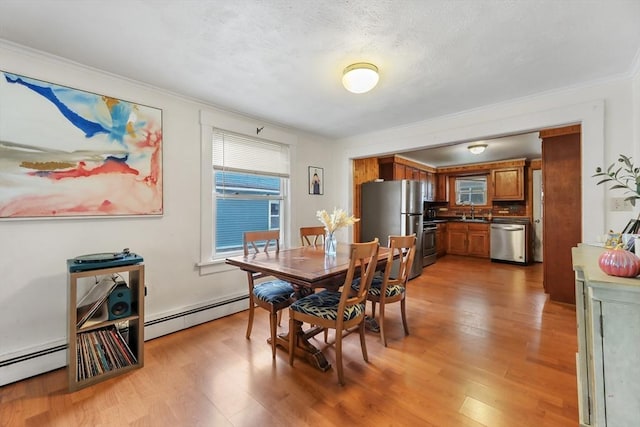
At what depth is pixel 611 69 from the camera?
2158 millimetres

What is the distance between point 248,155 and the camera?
129 inches

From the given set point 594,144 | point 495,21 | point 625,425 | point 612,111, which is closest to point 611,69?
point 612,111

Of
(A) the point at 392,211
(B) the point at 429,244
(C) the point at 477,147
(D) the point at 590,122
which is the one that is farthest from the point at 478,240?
(D) the point at 590,122

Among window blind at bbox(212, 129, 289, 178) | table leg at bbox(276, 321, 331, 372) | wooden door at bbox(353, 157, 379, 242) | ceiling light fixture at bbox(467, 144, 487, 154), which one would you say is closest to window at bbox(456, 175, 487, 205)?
ceiling light fixture at bbox(467, 144, 487, 154)

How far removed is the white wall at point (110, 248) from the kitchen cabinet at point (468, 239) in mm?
5418

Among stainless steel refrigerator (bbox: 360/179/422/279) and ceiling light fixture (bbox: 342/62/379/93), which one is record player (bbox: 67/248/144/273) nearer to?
ceiling light fixture (bbox: 342/62/379/93)

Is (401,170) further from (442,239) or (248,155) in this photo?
(248,155)

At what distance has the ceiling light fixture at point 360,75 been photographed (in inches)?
78.7

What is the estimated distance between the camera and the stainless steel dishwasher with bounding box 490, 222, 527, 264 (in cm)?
550

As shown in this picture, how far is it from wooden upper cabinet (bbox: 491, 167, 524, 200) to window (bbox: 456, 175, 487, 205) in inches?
20.8

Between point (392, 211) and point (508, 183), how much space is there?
3520mm

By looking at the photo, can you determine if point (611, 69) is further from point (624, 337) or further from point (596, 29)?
point (624, 337)

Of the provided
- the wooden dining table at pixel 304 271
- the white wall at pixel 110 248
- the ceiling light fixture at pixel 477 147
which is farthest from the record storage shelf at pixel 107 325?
the ceiling light fixture at pixel 477 147

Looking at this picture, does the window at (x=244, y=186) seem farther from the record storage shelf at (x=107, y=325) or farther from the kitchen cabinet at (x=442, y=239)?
the kitchen cabinet at (x=442, y=239)
